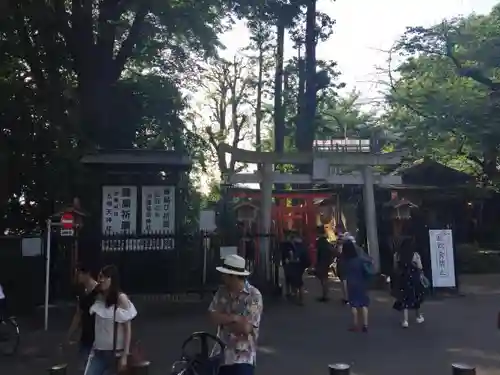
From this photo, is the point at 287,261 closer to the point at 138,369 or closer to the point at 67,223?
the point at 67,223

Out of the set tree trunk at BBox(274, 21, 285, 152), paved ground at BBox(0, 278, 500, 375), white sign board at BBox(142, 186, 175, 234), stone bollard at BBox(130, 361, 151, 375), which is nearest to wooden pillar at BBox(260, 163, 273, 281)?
paved ground at BBox(0, 278, 500, 375)

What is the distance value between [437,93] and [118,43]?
42.5ft

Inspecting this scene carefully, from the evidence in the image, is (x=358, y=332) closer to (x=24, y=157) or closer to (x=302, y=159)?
(x=302, y=159)

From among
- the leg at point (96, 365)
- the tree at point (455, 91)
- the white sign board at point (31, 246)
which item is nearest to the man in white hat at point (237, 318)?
the leg at point (96, 365)

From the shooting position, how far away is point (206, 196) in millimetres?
32594

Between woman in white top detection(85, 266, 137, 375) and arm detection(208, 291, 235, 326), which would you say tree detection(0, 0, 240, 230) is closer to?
woman in white top detection(85, 266, 137, 375)

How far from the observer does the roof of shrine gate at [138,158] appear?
14.8m

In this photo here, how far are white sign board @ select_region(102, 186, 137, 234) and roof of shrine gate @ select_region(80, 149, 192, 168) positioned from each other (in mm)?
678

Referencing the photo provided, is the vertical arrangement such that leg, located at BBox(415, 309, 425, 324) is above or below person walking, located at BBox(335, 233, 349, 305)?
below

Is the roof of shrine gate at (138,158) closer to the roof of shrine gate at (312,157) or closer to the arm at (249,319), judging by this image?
the roof of shrine gate at (312,157)

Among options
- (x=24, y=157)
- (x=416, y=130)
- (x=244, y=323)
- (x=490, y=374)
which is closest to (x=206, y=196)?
(x=416, y=130)

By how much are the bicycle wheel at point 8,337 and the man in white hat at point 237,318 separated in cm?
555

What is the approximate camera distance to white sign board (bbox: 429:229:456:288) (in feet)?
48.1

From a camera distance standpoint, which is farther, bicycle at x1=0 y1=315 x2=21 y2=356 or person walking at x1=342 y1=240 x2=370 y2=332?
person walking at x1=342 y1=240 x2=370 y2=332
